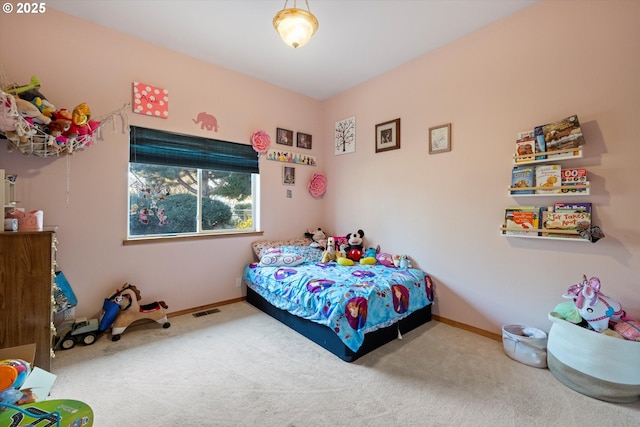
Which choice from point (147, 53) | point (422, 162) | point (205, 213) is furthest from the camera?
point (205, 213)

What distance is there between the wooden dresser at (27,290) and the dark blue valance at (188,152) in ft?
4.26

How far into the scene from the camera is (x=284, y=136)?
3.87m

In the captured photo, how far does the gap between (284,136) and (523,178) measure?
2810 millimetres

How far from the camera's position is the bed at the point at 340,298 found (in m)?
2.22

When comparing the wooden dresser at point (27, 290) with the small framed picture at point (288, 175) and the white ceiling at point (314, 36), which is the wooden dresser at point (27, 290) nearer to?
the white ceiling at point (314, 36)

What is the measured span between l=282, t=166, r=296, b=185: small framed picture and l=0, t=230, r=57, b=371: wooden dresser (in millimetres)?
2527

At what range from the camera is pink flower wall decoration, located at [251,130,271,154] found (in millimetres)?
3510

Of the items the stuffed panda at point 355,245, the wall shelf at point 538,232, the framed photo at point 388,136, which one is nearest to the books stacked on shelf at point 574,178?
the wall shelf at point 538,232

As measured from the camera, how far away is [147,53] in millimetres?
2816

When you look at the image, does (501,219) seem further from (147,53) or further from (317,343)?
(147,53)

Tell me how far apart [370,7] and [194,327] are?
3.37m

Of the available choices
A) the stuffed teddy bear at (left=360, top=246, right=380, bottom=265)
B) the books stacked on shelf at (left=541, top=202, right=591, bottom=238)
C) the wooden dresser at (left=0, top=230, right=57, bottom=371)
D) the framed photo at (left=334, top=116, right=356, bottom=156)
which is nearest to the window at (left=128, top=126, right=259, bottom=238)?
the wooden dresser at (left=0, top=230, right=57, bottom=371)

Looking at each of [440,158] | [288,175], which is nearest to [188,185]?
[288,175]

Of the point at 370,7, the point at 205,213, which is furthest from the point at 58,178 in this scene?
the point at 370,7
